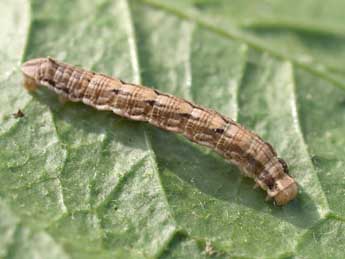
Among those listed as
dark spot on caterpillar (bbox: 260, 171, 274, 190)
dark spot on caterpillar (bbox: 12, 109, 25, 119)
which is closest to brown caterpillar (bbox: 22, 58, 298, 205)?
dark spot on caterpillar (bbox: 260, 171, 274, 190)

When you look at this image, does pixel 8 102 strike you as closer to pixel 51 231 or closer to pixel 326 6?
pixel 51 231

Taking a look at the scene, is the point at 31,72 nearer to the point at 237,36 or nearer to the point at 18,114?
the point at 18,114

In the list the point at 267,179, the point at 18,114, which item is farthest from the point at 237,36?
the point at 18,114

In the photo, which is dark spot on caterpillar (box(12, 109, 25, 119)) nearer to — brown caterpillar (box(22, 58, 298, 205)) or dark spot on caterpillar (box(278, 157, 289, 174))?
brown caterpillar (box(22, 58, 298, 205))

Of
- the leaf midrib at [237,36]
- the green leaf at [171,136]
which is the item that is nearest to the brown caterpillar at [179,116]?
the green leaf at [171,136]

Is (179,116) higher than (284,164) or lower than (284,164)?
higher

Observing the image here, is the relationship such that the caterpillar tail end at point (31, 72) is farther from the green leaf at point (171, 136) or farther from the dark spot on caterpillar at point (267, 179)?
the dark spot on caterpillar at point (267, 179)
